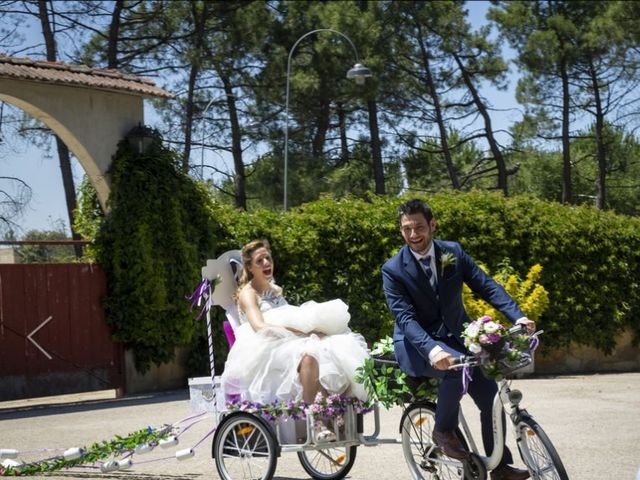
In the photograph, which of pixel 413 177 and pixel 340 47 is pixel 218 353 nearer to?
pixel 340 47

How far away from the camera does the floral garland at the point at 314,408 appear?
6789mm

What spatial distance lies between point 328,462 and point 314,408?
1.13 m

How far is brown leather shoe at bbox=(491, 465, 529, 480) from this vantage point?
5656 mm

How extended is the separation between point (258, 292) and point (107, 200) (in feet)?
26.6

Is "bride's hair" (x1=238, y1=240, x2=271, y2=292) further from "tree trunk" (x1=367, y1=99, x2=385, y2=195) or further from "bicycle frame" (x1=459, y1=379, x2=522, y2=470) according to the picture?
"tree trunk" (x1=367, y1=99, x2=385, y2=195)

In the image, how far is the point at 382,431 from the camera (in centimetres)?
993

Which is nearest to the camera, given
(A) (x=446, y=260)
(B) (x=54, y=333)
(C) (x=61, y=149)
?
(A) (x=446, y=260)

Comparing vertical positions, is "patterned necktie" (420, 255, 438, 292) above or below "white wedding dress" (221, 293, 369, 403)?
above

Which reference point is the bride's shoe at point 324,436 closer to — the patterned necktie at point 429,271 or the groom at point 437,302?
the groom at point 437,302

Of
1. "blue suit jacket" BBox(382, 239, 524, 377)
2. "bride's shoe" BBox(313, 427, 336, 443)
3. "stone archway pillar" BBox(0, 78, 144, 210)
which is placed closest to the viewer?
"blue suit jacket" BBox(382, 239, 524, 377)

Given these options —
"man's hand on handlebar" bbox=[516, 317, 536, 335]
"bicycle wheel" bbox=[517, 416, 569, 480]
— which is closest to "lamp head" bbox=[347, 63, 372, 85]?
"man's hand on handlebar" bbox=[516, 317, 536, 335]

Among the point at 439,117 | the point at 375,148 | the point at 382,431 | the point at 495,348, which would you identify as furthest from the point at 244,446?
the point at 439,117

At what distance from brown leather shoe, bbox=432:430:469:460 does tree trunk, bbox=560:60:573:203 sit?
80.0ft

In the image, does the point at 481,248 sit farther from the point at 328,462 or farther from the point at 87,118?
the point at 328,462
